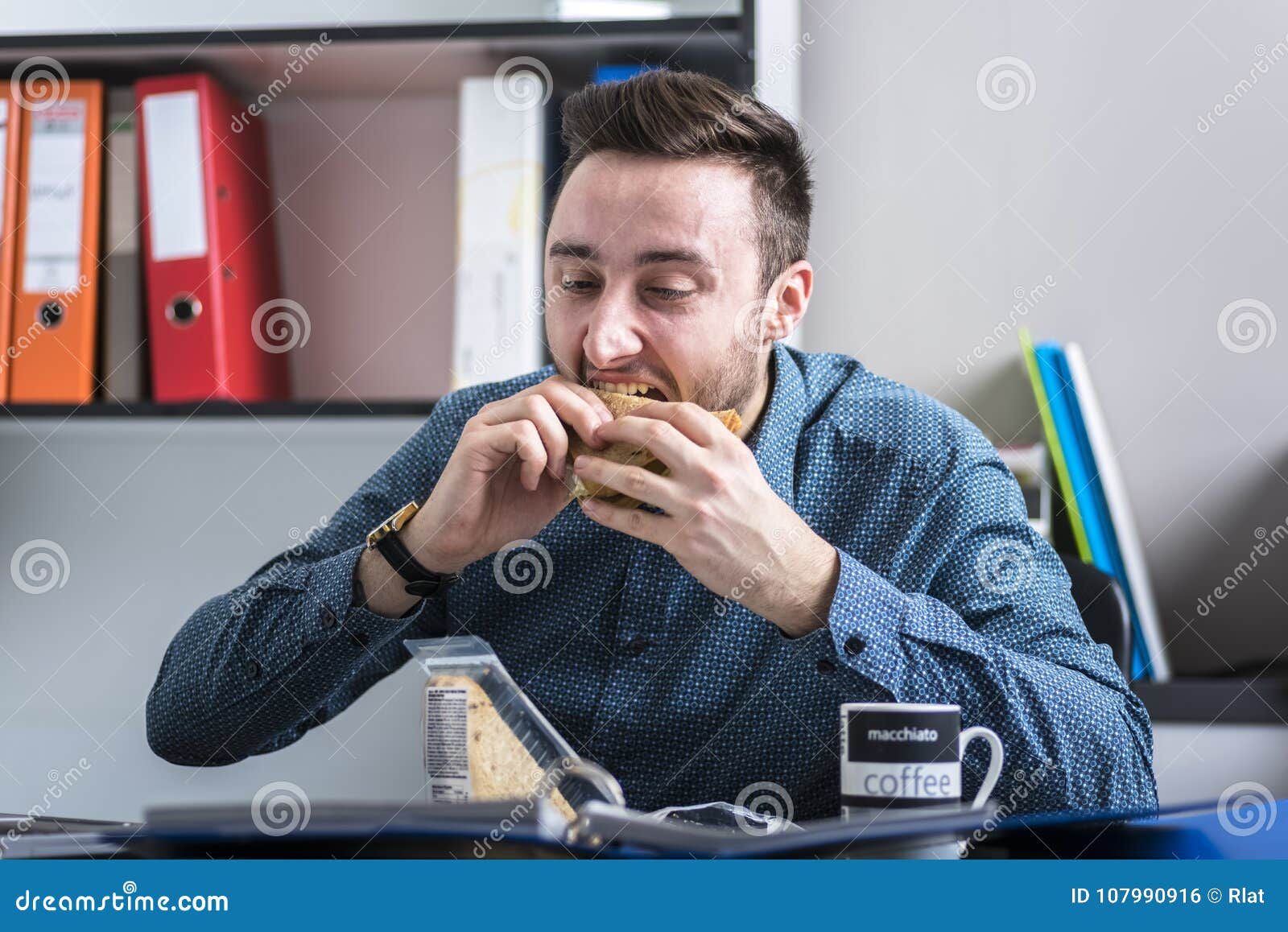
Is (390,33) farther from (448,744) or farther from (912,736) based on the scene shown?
(912,736)

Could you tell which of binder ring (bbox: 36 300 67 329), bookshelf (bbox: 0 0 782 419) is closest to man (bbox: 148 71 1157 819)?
bookshelf (bbox: 0 0 782 419)

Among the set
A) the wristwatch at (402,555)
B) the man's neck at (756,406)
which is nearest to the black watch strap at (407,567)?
the wristwatch at (402,555)

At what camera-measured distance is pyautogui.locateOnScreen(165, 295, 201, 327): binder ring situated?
5.63 feet

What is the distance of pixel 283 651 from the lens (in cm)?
130

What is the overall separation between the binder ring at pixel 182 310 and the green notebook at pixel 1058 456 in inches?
49.8

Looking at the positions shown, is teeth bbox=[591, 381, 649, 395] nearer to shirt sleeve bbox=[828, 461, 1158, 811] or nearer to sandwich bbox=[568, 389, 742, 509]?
sandwich bbox=[568, 389, 742, 509]

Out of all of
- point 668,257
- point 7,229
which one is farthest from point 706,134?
point 7,229

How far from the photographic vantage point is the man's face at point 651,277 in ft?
4.14

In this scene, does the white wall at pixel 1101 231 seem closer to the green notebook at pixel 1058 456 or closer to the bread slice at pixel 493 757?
the green notebook at pixel 1058 456

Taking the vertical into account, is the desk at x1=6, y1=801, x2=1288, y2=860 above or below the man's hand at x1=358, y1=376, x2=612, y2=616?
below

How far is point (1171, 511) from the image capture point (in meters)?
1.89

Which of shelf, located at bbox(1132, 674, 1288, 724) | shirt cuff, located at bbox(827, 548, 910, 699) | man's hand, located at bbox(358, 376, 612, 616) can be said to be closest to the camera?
shirt cuff, located at bbox(827, 548, 910, 699)

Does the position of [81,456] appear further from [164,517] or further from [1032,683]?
[1032,683]

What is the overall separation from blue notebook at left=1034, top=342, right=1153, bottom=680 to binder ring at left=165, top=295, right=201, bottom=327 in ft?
4.23
